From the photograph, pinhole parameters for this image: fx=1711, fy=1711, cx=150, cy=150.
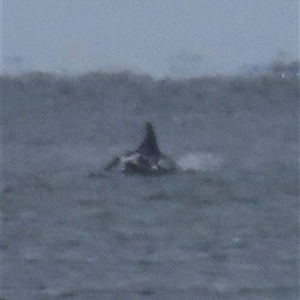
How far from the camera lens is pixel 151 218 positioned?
19.5 metres

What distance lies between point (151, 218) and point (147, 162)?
5409 mm

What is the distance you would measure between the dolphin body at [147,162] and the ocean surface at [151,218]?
6.6 inches

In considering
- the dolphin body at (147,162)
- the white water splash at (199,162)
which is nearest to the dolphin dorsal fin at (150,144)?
the dolphin body at (147,162)

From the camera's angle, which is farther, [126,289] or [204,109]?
[204,109]

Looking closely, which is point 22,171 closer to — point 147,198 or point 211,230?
point 147,198

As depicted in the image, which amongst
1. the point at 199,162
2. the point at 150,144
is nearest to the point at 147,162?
the point at 150,144

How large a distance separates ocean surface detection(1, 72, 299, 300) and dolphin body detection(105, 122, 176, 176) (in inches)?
6.6

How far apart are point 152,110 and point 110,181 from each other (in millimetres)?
33241

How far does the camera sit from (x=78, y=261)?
1463 cm

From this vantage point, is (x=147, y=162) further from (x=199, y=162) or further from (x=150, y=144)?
(x=199, y=162)

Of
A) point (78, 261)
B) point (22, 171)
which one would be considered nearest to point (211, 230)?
point (78, 261)

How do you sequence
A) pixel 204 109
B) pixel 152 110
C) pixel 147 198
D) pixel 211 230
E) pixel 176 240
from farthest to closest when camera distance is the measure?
pixel 204 109, pixel 152 110, pixel 147 198, pixel 211 230, pixel 176 240

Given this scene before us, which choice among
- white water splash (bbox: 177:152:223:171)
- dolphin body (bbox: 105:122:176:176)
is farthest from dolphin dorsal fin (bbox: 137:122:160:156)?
white water splash (bbox: 177:152:223:171)

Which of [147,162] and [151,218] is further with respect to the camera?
[147,162]
